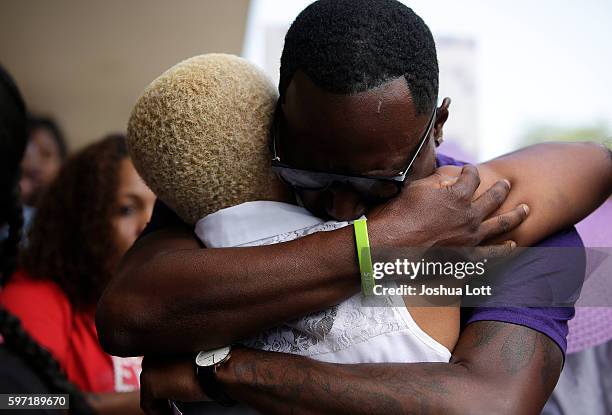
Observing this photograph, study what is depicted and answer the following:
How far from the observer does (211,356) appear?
160 cm

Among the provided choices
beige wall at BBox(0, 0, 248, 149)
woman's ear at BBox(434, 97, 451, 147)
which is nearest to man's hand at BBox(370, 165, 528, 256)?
woman's ear at BBox(434, 97, 451, 147)

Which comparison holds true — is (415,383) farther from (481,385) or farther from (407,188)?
(407,188)

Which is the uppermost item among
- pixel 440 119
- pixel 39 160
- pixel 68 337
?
pixel 440 119

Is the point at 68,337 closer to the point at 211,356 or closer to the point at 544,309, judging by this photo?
the point at 211,356

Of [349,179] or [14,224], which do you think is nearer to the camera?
[349,179]

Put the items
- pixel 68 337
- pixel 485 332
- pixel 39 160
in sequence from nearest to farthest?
pixel 485 332, pixel 68 337, pixel 39 160

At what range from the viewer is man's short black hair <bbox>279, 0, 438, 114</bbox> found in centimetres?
149

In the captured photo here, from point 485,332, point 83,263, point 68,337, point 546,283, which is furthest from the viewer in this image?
point 83,263

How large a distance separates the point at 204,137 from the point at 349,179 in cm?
36

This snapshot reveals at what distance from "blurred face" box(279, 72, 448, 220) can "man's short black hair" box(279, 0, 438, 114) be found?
25 mm

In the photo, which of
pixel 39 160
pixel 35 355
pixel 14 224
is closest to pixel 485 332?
pixel 35 355

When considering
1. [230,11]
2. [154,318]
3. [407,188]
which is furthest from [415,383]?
[230,11]

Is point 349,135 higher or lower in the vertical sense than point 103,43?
higher

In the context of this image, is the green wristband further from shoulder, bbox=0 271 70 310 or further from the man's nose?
shoulder, bbox=0 271 70 310
